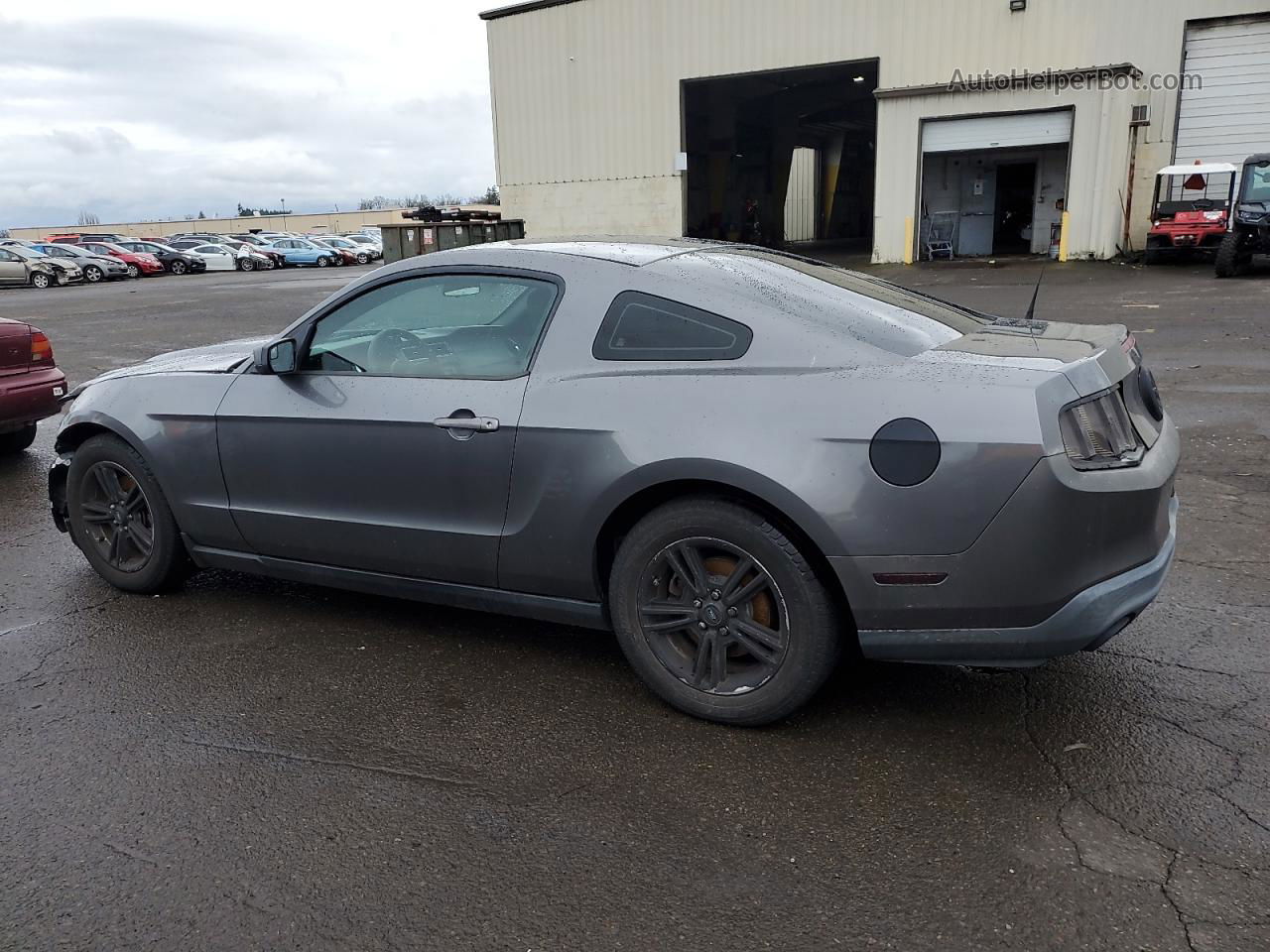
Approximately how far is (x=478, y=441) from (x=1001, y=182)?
92.6 ft

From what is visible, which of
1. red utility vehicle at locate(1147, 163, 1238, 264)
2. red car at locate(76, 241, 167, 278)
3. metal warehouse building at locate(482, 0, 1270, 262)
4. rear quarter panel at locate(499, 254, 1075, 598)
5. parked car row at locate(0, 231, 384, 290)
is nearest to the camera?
rear quarter panel at locate(499, 254, 1075, 598)

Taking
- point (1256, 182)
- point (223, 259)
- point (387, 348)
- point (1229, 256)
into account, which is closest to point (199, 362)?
point (387, 348)

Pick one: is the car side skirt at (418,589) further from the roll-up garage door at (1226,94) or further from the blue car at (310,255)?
the blue car at (310,255)

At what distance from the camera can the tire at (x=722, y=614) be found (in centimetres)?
306

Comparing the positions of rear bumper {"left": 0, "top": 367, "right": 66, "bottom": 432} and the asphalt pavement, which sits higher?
rear bumper {"left": 0, "top": 367, "right": 66, "bottom": 432}

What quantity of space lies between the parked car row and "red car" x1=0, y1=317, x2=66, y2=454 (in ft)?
101

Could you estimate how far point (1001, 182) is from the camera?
2825cm

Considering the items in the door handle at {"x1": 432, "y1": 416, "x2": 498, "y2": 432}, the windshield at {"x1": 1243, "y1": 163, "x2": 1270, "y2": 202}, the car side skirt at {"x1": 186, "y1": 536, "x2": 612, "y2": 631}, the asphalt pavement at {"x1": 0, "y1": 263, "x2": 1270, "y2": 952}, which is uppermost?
the windshield at {"x1": 1243, "y1": 163, "x2": 1270, "y2": 202}

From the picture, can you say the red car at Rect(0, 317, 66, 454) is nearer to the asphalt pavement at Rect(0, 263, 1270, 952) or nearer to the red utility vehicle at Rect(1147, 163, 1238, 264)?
the asphalt pavement at Rect(0, 263, 1270, 952)

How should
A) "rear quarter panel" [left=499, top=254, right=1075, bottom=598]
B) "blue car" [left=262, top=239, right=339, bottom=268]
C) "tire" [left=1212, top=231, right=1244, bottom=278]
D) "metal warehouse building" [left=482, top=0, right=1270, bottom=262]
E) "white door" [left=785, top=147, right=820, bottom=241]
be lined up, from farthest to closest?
"white door" [left=785, top=147, right=820, bottom=241]
"blue car" [left=262, top=239, right=339, bottom=268]
"metal warehouse building" [left=482, top=0, right=1270, bottom=262]
"tire" [left=1212, top=231, right=1244, bottom=278]
"rear quarter panel" [left=499, top=254, right=1075, bottom=598]

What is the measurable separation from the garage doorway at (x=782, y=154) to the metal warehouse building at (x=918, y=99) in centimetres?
27

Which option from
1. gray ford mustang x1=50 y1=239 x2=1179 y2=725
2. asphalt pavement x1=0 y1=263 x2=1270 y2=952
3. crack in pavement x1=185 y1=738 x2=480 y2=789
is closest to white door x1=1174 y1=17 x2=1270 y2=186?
asphalt pavement x1=0 y1=263 x2=1270 y2=952

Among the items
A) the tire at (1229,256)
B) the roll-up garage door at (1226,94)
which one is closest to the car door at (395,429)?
the tire at (1229,256)

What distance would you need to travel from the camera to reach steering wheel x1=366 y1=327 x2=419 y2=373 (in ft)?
12.8
